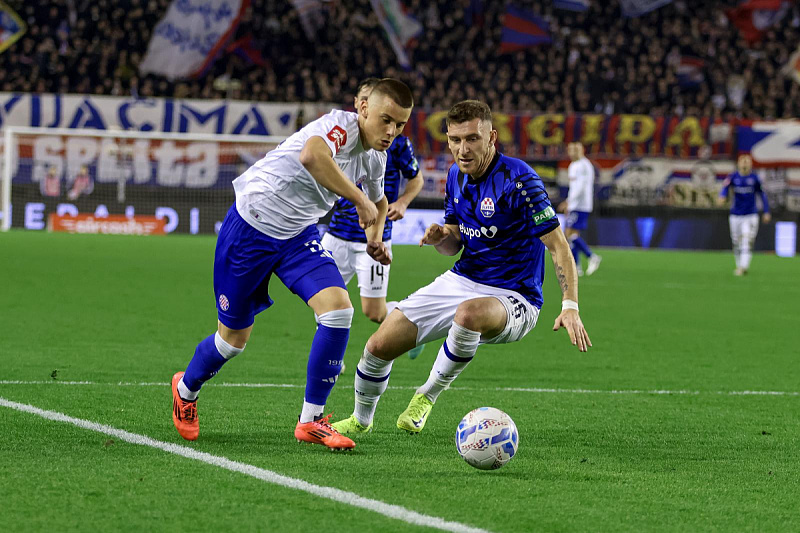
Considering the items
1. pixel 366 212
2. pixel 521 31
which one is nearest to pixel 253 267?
pixel 366 212

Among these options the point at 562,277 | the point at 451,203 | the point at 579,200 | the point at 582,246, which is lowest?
the point at 582,246

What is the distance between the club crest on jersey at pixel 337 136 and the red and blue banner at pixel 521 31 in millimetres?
27981

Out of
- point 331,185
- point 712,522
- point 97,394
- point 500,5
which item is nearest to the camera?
point 712,522

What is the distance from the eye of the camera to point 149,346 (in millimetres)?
9000

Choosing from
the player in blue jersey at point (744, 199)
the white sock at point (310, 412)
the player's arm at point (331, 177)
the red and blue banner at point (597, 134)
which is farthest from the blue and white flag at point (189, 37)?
the white sock at point (310, 412)

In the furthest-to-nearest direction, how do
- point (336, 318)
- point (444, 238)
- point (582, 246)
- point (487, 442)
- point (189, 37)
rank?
point (189, 37) < point (582, 246) < point (444, 238) < point (336, 318) < point (487, 442)

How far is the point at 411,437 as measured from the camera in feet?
18.3

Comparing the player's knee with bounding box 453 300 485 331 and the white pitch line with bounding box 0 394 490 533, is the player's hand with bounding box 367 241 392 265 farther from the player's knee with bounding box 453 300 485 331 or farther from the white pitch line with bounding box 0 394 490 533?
the white pitch line with bounding box 0 394 490 533

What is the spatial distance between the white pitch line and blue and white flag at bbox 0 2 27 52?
25529 mm

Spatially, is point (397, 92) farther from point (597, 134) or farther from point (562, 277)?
point (597, 134)

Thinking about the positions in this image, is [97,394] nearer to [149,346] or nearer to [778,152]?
[149,346]

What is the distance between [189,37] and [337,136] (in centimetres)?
2550

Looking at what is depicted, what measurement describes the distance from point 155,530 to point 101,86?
2633 centimetres

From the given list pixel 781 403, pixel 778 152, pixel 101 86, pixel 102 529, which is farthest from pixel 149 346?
pixel 778 152
